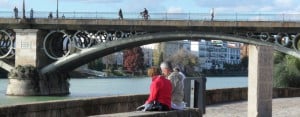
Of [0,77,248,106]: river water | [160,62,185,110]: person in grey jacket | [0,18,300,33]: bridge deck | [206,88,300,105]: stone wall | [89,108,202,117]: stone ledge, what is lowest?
[0,77,248,106]: river water

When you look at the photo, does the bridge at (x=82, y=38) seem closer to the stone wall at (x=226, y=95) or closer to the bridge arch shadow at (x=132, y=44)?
the bridge arch shadow at (x=132, y=44)

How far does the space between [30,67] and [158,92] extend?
5224 centimetres

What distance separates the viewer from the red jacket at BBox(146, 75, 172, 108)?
1047 centimetres

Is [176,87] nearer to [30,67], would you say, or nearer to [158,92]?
[158,92]

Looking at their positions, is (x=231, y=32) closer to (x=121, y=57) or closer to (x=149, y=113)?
(x=149, y=113)

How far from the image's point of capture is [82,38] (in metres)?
61.9

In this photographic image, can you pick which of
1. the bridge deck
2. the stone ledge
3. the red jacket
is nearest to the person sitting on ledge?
the red jacket

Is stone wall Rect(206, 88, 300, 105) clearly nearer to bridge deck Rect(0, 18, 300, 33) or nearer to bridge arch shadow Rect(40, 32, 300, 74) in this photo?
bridge deck Rect(0, 18, 300, 33)

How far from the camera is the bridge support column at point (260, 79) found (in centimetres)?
1424

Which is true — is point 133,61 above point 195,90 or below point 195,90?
below

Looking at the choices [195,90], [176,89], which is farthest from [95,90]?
[176,89]

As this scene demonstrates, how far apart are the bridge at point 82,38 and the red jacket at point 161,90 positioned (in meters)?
38.8

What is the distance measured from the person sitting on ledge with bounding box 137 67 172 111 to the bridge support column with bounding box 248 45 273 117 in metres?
3.81

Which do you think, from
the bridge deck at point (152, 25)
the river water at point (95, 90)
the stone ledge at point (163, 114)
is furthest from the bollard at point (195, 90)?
the bridge deck at point (152, 25)
